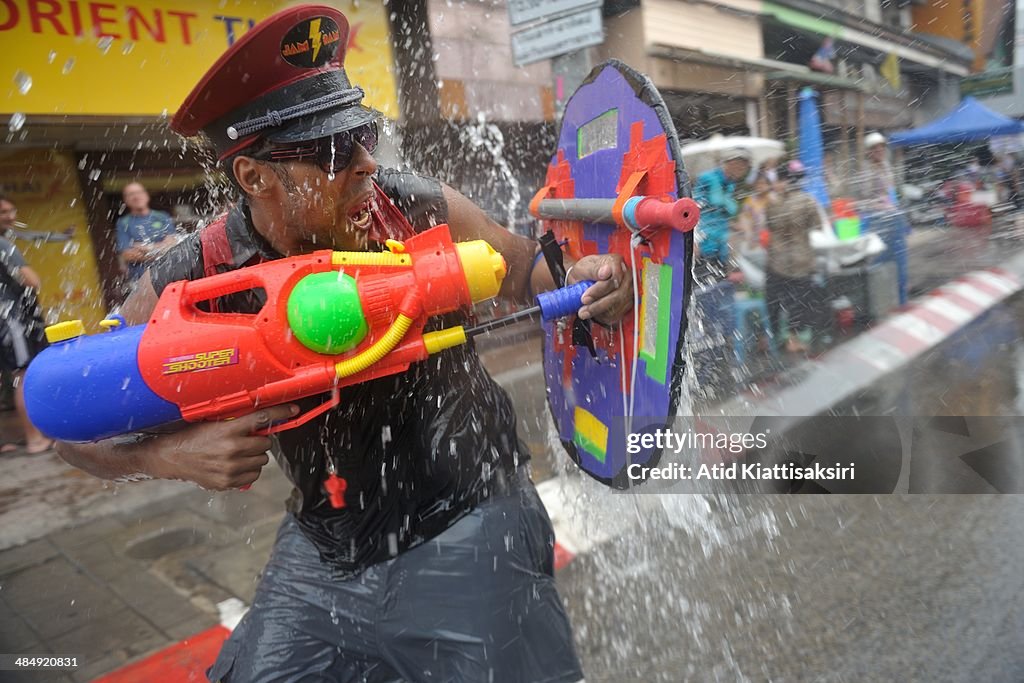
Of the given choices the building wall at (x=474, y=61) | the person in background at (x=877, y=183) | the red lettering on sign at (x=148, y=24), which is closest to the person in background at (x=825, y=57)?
the person in background at (x=877, y=183)

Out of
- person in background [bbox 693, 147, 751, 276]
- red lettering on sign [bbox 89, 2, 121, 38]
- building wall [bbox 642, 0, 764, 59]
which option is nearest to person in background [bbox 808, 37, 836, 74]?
building wall [bbox 642, 0, 764, 59]

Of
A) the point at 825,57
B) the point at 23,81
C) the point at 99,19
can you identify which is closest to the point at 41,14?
the point at 99,19

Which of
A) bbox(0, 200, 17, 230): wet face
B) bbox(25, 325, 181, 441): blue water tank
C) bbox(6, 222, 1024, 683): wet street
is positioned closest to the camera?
bbox(25, 325, 181, 441): blue water tank

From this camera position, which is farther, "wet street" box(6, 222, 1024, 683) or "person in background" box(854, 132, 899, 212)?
"person in background" box(854, 132, 899, 212)

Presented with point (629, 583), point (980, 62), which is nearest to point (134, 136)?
point (629, 583)

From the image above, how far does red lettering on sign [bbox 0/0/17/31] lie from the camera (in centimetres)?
574

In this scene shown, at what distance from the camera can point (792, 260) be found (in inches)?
233

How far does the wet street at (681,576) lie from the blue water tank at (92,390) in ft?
6.27

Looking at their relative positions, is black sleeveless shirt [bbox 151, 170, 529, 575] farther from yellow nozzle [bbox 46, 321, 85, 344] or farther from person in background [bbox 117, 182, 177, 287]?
person in background [bbox 117, 182, 177, 287]

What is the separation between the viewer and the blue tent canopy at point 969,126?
8703 millimetres

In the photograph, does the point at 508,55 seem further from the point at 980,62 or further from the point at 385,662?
the point at 385,662

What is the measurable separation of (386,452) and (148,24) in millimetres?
6475

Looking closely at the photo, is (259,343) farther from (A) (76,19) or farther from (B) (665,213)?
(A) (76,19)

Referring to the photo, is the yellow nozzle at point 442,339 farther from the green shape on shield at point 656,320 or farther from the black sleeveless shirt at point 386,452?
the green shape on shield at point 656,320
